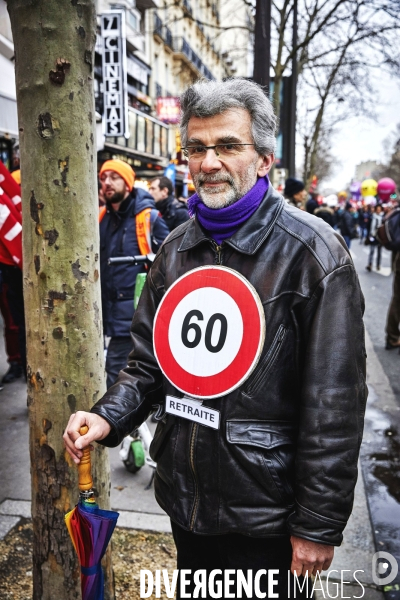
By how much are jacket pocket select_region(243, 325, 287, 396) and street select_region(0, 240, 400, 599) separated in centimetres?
175

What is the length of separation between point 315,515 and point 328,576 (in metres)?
1.61

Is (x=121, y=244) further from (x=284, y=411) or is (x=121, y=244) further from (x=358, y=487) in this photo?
(x=284, y=411)

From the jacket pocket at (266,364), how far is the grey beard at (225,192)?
17.0 inches

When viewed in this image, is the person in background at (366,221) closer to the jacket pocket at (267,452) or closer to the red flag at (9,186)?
the red flag at (9,186)

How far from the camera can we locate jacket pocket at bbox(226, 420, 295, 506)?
167 cm

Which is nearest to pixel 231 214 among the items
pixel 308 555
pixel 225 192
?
pixel 225 192

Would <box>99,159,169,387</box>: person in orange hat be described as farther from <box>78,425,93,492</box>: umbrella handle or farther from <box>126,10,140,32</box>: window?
<box>126,10,140,32</box>: window

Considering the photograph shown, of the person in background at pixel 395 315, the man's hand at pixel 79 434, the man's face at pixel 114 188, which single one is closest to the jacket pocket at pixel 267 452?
the man's hand at pixel 79 434

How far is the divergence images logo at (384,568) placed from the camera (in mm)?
2922

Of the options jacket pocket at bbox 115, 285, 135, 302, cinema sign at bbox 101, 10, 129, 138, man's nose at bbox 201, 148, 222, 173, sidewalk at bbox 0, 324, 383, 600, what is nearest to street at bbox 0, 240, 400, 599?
sidewalk at bbox 0, 324, 383, 600

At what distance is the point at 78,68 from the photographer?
2098 millimetres

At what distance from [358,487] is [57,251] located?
2.88 metres

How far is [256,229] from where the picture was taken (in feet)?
5.77

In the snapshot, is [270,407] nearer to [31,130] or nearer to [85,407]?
[85,407]
